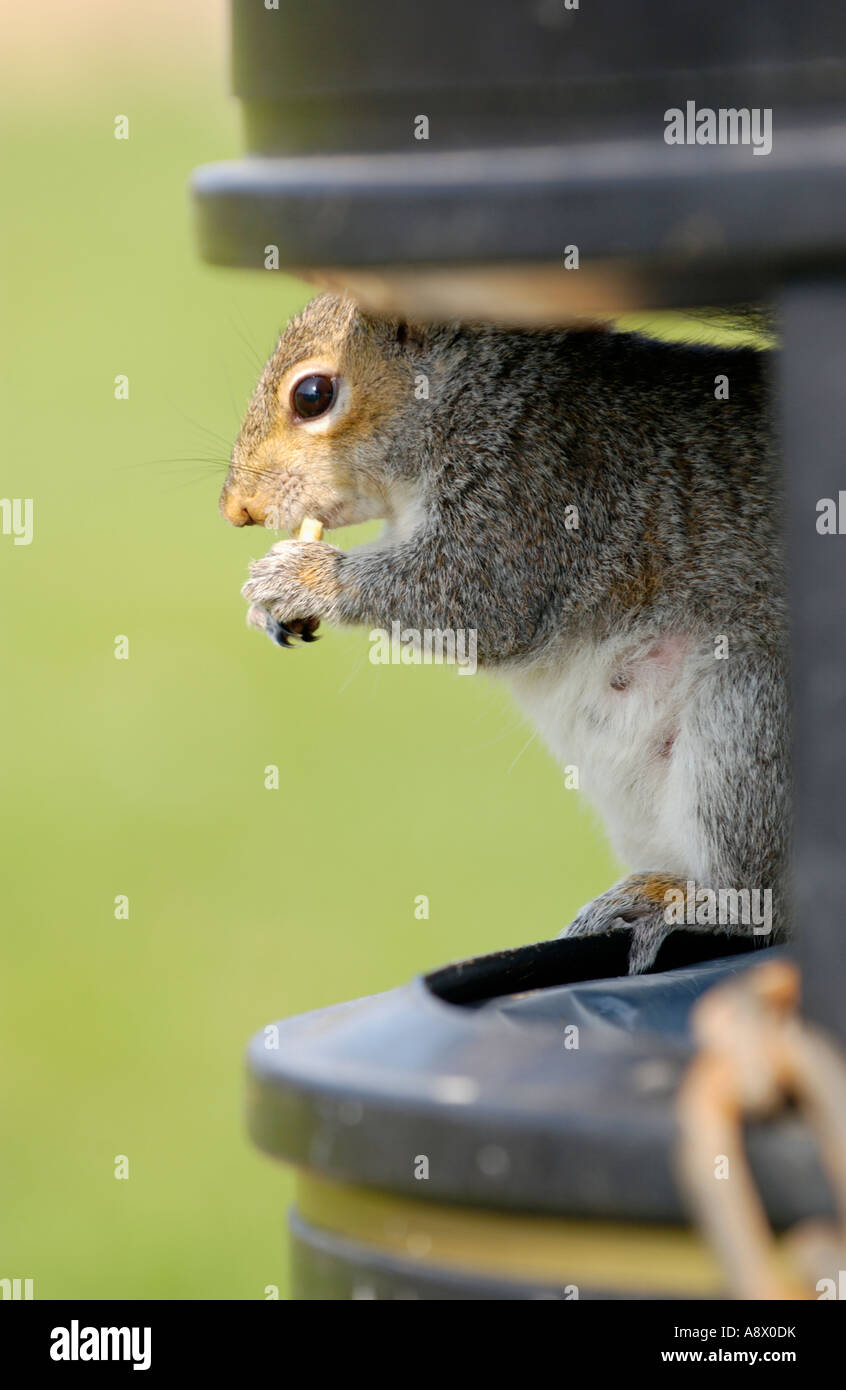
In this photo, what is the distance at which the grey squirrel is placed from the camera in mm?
2084

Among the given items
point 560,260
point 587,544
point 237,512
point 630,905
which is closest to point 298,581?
point 237,512

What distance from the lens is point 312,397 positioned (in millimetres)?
2316

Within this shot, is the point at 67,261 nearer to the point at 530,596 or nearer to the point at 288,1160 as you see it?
the point at 530,596

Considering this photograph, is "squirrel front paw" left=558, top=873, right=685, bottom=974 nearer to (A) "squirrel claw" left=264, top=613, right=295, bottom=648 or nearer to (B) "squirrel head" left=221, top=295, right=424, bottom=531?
(A) "squirrel claw" left=264, top=613, right=295, bottom=648

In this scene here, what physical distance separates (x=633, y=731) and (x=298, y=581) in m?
0.44

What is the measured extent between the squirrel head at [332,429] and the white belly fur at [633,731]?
0.29 meters

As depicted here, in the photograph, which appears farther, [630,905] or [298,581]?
[298,581]

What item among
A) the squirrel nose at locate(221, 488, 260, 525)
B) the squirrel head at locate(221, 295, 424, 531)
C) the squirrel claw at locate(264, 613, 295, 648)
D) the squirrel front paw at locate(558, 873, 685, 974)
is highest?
the squirrel head at locate(221, 295, 424, 531)

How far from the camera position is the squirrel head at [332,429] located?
2.28 meters

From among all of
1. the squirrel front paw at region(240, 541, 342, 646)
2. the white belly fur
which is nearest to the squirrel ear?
the squirrel front paw at region(240, 541, 342, 646)

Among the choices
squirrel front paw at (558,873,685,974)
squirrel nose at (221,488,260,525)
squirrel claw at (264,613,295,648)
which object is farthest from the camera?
squirrel nose at (221,488,260,525)

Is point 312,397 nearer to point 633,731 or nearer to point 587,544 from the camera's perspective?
point 587,544

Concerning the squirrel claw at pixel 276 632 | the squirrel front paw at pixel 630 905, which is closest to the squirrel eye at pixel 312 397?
the squirrel claw at pixel 276 632

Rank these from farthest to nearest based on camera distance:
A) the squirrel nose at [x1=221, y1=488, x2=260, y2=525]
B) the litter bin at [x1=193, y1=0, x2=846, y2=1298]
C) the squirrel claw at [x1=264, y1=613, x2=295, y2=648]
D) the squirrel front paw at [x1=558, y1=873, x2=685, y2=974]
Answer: the squirrel nose at [x1=221, y1=488, x2=260, y2=525], the squirrel claw at [x1=264, y1=613, x2=295, y2=648], the squirrel front paw at [x1=558, y1=873, x2=685, y2=974], the litter bin at [x1=193, y1=0, x2=846, y2=1298]
